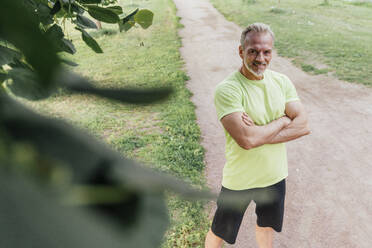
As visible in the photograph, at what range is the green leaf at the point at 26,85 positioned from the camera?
245mm

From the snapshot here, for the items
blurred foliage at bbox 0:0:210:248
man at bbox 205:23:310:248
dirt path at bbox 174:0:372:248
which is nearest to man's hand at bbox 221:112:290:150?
man at bbox 205:23:310:248

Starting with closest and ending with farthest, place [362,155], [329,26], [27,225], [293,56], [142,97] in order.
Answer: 1. [27,225]
2. [142,97]
3. [362,155]
4. [293,56]
5. [329,26]

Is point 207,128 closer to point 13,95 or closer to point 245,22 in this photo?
point 13,95

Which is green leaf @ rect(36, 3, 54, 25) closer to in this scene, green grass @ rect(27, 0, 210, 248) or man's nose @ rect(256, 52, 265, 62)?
green grass @ rect(27, 0, 210, 248)

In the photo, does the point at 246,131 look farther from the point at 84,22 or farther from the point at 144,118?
the point at 144,118

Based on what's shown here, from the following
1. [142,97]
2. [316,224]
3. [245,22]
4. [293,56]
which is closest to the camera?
[142,97]

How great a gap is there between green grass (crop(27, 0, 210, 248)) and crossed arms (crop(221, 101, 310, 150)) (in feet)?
1.33

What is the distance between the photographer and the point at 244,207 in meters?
2.13

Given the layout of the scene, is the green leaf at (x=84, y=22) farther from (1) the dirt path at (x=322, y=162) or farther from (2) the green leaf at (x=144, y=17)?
(1) the dirt path at (x=322, y=162)

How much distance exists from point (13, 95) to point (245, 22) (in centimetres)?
1305

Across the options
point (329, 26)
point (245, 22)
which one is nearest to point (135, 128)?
point (245, 22)

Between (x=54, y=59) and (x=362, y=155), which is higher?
(x=54, y=59)

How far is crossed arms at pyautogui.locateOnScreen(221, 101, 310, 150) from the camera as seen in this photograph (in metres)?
1.77

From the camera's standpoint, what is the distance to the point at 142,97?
1.06 feet
